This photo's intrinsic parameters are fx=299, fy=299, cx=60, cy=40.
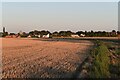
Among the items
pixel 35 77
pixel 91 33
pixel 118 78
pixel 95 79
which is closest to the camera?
pixel 95 79

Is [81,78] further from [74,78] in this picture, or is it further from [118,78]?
[118,78]

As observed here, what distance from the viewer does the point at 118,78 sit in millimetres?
11812

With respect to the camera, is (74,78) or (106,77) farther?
(74,78)

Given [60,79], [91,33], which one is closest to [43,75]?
[60,79]

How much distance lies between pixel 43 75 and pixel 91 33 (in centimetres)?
17143

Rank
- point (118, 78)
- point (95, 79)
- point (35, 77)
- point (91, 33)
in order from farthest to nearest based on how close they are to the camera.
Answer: point (91, 33)
point (35, 77)
point (118, 78)
point (95, 79)

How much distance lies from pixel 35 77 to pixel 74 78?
1657 millimetres

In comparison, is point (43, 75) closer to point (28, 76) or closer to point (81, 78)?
point (28, 76)

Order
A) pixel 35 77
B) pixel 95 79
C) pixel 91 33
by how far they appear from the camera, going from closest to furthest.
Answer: pixel 95 79
pixel 35 77
pixel 91 33

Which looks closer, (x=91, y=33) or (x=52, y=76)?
(x=52, y=76)

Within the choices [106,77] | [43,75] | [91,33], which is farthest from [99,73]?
[91,33]

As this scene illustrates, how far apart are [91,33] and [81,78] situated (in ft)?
565

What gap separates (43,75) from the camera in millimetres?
13078

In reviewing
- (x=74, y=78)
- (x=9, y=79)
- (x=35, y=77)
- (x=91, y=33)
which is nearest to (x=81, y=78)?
(x=74, y=78)
